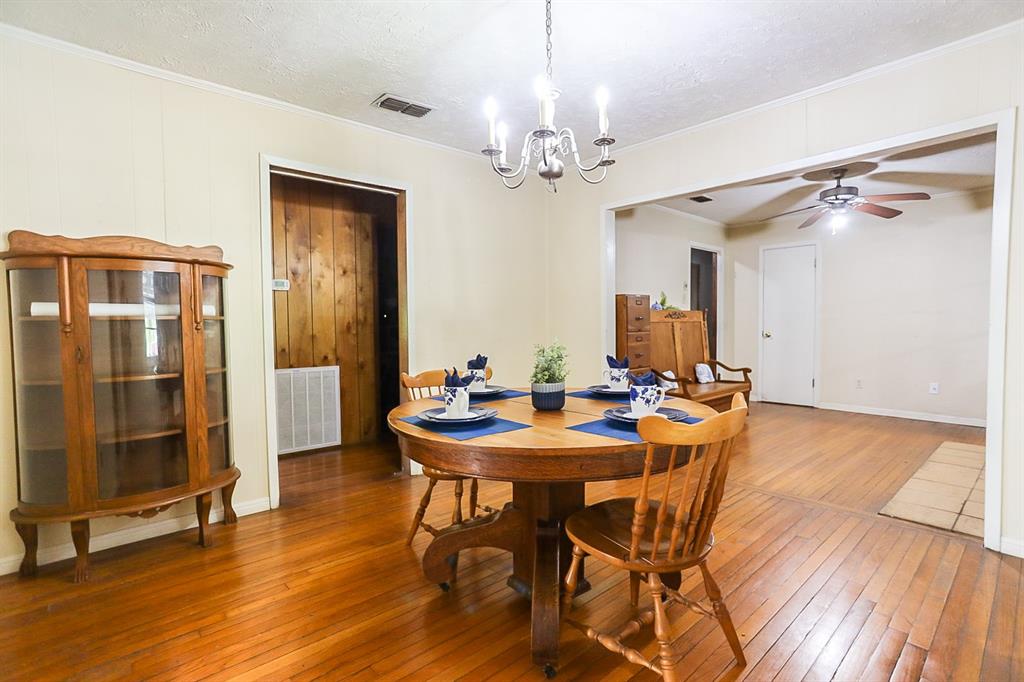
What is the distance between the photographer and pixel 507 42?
7.91 feet

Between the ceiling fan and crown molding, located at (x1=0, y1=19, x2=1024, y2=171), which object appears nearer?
crown molding, located at (x1=0, y1=19, x2=1024, y2=171)

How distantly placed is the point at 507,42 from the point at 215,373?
91.4 inches

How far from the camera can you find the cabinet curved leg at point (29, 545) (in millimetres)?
2260

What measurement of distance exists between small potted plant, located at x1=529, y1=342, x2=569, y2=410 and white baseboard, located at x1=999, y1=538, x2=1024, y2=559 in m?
2.29

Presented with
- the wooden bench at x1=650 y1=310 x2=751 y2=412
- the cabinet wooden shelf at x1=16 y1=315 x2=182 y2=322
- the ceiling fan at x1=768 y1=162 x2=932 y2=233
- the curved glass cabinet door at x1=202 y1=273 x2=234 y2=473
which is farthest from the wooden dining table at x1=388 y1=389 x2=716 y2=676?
the ceiling fan at x1=768 y1=162 x2=932 y2=233

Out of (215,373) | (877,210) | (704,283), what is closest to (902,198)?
(877,210)

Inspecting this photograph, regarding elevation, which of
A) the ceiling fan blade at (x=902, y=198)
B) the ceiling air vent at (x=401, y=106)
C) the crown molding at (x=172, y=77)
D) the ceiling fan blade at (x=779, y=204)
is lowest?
the ceiling fan blade at (x=902, y=198)

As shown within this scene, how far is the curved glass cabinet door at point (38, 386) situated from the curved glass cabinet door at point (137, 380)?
0.15 metres

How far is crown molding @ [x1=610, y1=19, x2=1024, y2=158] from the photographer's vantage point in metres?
2.37

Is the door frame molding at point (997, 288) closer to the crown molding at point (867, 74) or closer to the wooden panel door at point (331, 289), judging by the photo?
the crown molding at point (867, 74)

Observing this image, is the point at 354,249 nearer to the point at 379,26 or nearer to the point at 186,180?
the point at 186,180

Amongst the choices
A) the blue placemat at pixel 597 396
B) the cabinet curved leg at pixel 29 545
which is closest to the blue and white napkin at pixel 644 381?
the blue placemat at pixel 597 396

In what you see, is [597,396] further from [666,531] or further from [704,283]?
[704,283]

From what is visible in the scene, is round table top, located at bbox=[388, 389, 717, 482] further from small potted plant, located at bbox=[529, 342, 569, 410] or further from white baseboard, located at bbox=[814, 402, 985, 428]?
white baseboard, located at bbox=[814, 402, 985, 428]
